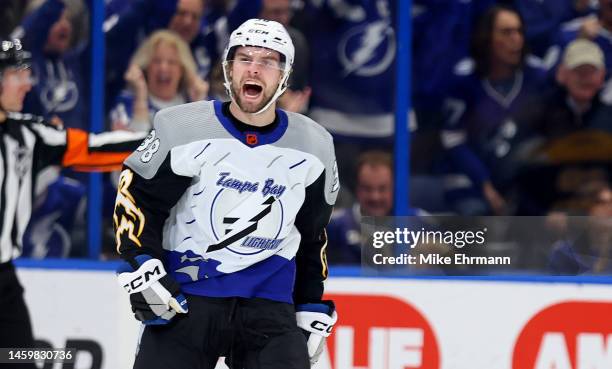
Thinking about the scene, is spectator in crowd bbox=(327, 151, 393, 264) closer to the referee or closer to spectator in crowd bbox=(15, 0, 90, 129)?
the referee

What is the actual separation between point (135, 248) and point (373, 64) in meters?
2.41

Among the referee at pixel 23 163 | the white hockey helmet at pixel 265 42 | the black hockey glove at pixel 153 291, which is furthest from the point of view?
the referee at pixel 23 163

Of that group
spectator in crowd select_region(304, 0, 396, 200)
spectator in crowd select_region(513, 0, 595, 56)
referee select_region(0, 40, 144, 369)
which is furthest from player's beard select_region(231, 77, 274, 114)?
A: spectator in crowd select_region(513, 0, 595, 56)

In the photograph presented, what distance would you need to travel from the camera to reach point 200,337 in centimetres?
330

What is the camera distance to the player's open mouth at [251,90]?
11.0 ft

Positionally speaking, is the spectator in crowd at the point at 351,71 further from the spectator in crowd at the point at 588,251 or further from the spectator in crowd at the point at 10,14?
the spectator in crowd at the point at 10,14

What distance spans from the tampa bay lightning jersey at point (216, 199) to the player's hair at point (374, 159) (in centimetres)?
193

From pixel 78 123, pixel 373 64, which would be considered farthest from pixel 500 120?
pixel 78 123

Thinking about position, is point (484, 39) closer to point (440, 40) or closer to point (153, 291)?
point (440, 40)

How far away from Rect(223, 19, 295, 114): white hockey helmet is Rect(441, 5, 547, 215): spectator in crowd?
207cm

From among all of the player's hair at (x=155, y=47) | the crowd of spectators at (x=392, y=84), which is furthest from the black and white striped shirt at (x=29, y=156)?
the player's hair at (x=155, y=47)

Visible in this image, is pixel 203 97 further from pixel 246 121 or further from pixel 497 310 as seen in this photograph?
pixel 246 121

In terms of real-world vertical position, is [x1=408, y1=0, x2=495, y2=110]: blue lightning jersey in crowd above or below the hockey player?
above

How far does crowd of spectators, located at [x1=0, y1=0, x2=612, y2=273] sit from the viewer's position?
5328 mm
